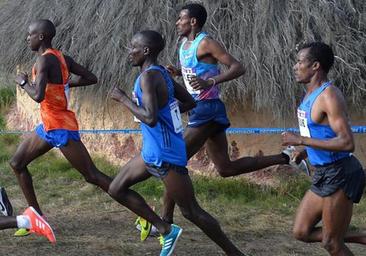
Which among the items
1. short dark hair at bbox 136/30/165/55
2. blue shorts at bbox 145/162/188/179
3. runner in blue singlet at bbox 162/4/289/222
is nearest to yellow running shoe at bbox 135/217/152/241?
runner in blue singlet at bbox 162/4/289/222

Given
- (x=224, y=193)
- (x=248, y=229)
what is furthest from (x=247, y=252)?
(x=224, y=193)

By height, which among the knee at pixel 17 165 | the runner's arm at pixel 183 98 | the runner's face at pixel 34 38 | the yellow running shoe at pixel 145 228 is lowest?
the yellow running shoe at pixel 145 228

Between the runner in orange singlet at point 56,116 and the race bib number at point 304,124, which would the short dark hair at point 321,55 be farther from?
the runner in orange singlet at point 56,116

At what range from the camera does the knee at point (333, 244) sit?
5469 mm

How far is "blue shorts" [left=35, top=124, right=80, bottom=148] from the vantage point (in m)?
6.99

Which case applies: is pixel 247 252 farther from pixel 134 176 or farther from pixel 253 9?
pixel 253 9

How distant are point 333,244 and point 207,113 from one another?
1990mm

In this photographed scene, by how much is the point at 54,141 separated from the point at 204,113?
1.27 metres

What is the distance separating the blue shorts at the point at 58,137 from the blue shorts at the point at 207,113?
995 mm

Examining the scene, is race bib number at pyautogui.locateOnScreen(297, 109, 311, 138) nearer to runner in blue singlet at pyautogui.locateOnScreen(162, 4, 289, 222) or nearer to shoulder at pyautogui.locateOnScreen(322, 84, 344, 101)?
shoulder at pyautogui.locateOnScreen(322, 84, 344, 101)

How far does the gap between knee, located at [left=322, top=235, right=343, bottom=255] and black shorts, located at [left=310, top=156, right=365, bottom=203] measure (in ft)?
0.92

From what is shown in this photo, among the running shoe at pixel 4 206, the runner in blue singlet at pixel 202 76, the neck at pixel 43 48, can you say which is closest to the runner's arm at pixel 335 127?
the runner in blue singlet at pixel 202 76

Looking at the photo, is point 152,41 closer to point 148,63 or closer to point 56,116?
point 148,63

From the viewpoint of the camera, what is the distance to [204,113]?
709 cm
